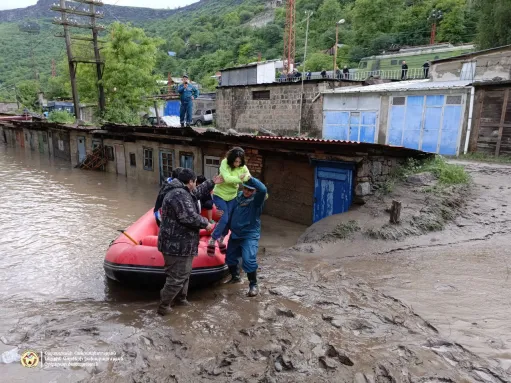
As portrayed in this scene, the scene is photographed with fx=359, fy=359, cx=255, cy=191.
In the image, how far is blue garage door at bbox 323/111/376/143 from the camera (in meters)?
16.8

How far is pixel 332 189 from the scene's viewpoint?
851cm

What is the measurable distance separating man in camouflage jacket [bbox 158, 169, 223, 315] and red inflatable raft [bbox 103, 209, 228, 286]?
691 mm

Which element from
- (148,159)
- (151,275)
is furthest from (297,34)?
(151,275)

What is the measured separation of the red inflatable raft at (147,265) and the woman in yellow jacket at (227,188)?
0.64ft

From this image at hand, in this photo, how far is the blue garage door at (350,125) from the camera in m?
16.8

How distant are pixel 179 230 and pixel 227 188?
6.12ft

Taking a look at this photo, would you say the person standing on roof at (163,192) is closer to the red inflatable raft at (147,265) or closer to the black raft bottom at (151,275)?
the red inflatable raft at (147,265)

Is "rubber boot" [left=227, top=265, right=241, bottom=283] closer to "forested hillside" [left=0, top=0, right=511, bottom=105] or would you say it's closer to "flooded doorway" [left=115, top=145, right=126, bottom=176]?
"flooded doorway" [left=115, top=145, right=126, bottom=176]

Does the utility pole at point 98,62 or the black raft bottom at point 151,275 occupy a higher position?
the utility pole at point 98,62

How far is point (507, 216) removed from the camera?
712 cm

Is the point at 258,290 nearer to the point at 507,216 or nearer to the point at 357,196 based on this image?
the point at 357,196

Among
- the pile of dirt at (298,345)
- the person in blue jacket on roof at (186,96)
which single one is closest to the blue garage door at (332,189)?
the pile of dirt at (298,345)

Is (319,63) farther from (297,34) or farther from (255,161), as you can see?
(255,161)

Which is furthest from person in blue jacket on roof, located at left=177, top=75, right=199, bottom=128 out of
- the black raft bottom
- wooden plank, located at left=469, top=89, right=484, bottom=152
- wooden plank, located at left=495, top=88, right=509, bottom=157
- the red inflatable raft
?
wooden plank, located at left=495, top=88, right=509, bottom=157
